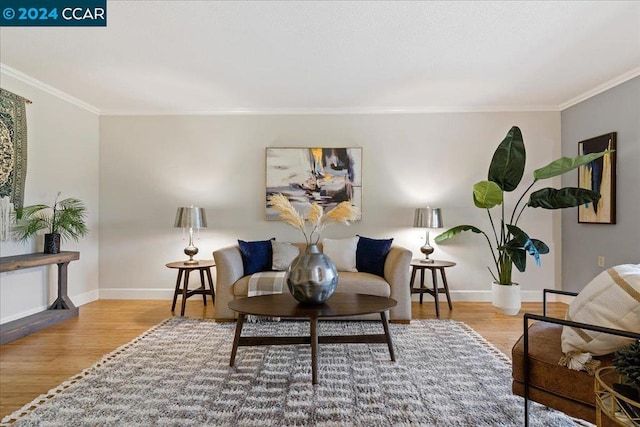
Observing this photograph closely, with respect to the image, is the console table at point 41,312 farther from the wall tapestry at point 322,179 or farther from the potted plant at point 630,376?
the potted plant at point 630,376

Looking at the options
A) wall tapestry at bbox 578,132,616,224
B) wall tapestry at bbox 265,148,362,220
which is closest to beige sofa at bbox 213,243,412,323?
wall tapestry at bbox 265,148,362,220

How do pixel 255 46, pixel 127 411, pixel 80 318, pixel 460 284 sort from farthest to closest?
pixel 460 284, pixel 80 318, pixel 255 46, pixel 127 411

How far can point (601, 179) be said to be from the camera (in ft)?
13.0

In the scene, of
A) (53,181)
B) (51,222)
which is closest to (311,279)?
(51,222)

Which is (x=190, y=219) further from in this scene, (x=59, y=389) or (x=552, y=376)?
(x=552, y=376)

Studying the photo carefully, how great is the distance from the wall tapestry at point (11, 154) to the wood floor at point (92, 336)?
3.66 ft

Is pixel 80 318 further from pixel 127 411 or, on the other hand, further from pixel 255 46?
pixel 255 46

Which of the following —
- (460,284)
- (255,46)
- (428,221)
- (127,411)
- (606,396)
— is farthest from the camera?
(460,284)

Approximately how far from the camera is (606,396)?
137 centimetres

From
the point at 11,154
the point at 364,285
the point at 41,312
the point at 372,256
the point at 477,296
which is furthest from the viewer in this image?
the point at 477,296

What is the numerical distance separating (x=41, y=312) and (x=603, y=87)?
252 inches

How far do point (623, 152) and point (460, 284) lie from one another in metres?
2.24

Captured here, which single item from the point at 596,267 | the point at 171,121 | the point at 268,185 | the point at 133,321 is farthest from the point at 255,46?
the point at 596,267

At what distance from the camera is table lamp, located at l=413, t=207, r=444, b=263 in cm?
435
